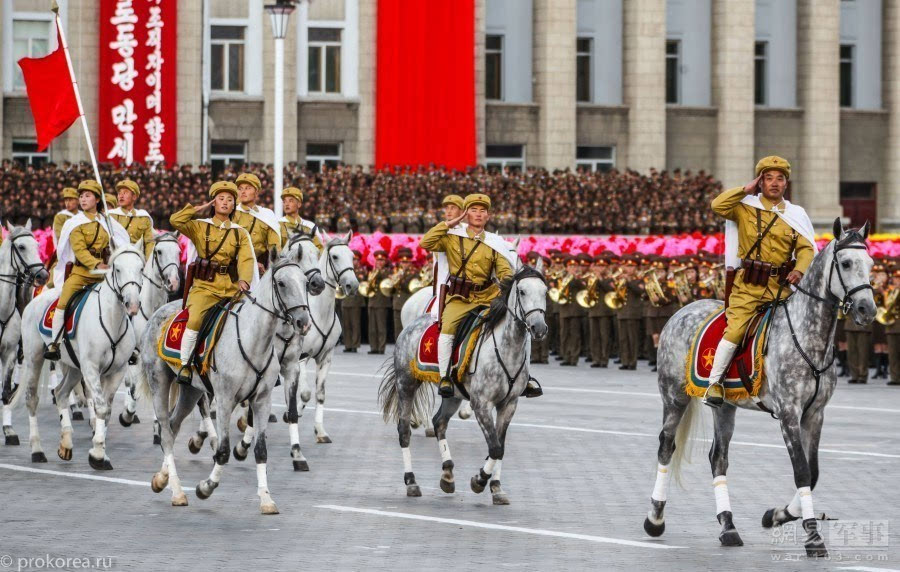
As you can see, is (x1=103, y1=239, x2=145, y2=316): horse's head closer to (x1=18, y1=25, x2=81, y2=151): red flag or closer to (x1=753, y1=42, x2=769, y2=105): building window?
(x1=18, y1=25, x2=81, y2=151): red flag

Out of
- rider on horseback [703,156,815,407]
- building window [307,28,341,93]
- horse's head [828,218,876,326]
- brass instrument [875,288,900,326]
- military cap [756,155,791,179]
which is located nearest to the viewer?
horse's head [828,218,876,326]

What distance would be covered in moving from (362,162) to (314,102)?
2471mm

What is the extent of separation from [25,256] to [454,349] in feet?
21.4

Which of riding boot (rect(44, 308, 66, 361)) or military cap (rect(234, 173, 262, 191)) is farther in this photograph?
riding boot (rect(44, 308, 66, 361))

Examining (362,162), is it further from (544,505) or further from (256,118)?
(544,505)

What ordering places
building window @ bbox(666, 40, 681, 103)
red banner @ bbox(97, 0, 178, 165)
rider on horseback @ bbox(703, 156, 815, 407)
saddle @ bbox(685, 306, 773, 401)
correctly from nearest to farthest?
saddle @ bbox(685, 306, 773, 401) < rider on horseback @ bbox(703, 156, 815, 407) < red banner @ bbox(97, 0, 178, 165) < building window @ bbox(666, 40, 681, 103)

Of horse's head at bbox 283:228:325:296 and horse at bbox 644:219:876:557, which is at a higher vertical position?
horse's head at bbox 283:228:325:296

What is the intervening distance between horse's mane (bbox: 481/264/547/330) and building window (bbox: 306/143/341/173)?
39853 mm

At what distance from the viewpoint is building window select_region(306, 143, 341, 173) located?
54250 millimetres

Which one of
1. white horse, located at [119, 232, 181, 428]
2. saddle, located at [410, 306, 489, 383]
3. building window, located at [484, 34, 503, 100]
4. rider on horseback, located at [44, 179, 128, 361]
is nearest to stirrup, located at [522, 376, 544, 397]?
saddle, located at [410, 306, 489, 383]

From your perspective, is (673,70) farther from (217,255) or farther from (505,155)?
(217,255)

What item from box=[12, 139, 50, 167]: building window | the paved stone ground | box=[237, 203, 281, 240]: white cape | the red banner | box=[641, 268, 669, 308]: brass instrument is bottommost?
the paved stone ground

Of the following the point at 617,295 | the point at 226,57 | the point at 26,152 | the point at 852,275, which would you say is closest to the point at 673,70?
the point at 226,57

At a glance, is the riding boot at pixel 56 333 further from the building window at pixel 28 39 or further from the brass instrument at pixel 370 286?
the building window at pixel 28 39
